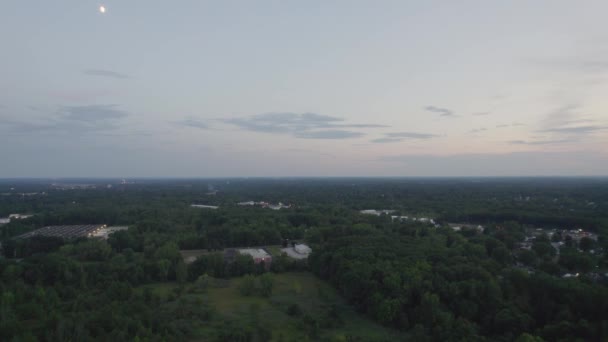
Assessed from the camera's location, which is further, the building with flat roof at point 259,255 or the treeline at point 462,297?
the building with flat roof at point 259,255

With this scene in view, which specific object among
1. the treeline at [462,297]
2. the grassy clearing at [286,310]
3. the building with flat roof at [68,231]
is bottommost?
the grassy clearing at [286,310]

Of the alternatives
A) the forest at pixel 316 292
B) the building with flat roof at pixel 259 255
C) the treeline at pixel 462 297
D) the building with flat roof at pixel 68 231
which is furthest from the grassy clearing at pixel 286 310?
the building with flat roof at pixel 68 231

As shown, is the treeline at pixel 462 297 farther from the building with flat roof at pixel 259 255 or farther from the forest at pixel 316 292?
the building with flat roof at pixel 259 255

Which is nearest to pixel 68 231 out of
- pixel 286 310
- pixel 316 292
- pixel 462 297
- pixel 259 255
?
pixel 259 255

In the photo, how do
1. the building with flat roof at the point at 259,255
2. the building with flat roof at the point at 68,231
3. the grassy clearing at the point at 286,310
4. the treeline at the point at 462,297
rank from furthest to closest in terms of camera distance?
the building with flat roof at the point at 68,231 < the building with flat roof at the point at 259,255 < the grassy clearing at the point at 286,310 < the treeline at the point at 462,297

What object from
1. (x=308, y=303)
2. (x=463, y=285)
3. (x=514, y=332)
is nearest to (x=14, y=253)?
(x=308, y=303)

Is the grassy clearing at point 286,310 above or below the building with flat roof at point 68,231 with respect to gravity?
below

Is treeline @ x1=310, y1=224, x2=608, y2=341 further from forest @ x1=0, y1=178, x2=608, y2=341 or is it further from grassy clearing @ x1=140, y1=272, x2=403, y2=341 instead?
grassy clearing @ x1=140, y1=272, x2=403, y2=341

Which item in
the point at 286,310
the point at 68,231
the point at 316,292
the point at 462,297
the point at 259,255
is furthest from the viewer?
the point at 68,231

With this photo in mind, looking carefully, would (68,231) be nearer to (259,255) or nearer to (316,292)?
(259,255)
